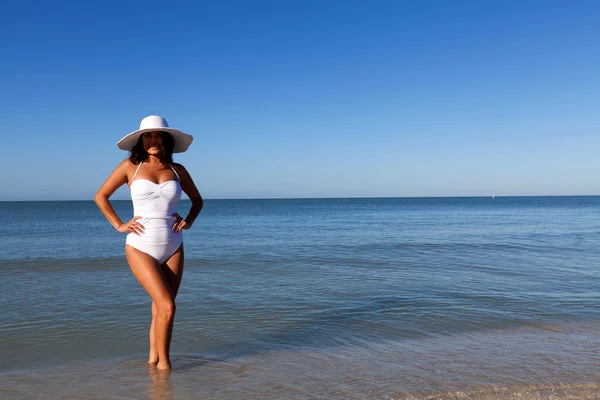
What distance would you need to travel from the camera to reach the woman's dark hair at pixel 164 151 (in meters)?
4.04

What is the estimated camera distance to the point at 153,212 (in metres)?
4.00

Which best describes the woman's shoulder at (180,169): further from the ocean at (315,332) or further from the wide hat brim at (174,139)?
the ocean at (315,332)

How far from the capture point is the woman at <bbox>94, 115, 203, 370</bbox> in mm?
3977

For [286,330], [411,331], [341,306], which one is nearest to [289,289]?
[341,306]

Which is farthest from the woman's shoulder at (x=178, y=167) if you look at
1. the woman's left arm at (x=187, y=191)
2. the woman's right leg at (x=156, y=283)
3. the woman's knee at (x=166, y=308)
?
the woman's knee at (x=166, y=308)

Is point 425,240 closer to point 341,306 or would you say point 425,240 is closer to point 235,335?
point 341,306

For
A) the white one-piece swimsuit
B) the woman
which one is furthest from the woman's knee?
the white one-piece swimsuit

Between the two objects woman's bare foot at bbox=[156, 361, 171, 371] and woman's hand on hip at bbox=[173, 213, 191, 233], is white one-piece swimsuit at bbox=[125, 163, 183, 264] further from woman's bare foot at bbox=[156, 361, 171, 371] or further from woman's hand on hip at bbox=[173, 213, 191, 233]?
woman's bare foot at bbox=[156, 361, 171, 371]

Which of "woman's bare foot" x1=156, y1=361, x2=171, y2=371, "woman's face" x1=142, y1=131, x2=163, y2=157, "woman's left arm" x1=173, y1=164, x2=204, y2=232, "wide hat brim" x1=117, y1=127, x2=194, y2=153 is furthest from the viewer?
"woman's bare foot" x1=156, y1=361, x2=171, y2=371

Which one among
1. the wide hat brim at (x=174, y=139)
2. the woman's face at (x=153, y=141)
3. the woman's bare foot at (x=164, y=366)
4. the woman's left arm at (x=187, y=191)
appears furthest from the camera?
the woman's bare foot at (x=164, y=366)

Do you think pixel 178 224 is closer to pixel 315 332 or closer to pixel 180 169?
pixel 180 169

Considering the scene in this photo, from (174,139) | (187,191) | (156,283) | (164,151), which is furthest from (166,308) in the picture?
(174,139)

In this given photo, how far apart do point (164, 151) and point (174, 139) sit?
147 mm

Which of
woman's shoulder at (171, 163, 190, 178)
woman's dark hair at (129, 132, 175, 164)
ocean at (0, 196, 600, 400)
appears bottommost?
ocean at (0, 196, 600, 400)
